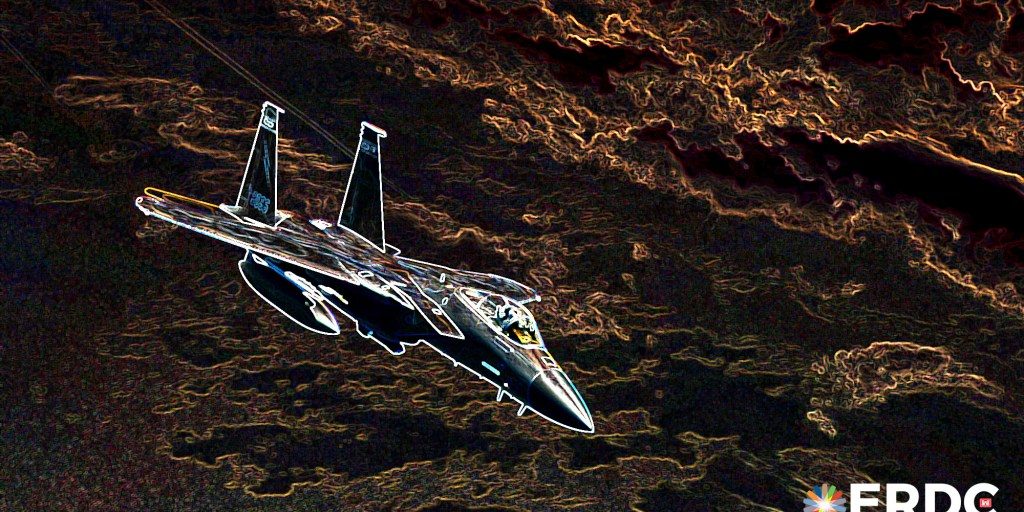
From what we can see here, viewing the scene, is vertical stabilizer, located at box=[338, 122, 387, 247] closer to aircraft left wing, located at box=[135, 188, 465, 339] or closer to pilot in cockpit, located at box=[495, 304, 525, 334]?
aircraft left wing, located at box=[135, 188, 465, 339]

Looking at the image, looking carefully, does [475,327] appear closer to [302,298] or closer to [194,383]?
[302,298]

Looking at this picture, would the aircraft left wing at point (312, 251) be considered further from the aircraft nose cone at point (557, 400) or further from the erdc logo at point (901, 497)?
the erdc logo at point (901, 497)

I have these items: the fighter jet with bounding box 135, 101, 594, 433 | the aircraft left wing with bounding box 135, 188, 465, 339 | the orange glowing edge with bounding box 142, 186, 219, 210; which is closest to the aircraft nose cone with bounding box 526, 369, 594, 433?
the fighter jet with bounding box 135, 101, 594, 433

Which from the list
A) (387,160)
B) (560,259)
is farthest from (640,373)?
(387,160)

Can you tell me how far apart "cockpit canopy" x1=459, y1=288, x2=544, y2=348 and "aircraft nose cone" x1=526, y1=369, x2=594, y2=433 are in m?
0.28

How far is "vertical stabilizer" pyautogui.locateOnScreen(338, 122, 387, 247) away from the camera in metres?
9.27

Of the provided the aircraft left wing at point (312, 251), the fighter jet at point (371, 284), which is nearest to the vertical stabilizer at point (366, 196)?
the fighter jet at point (371, 284)

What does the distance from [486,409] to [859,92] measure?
164 inches

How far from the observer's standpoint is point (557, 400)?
29.3 feet

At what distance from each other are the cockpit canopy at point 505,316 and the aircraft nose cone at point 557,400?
276mm

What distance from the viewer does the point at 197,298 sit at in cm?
1003

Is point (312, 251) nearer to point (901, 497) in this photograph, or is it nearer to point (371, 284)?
point (371, 284)

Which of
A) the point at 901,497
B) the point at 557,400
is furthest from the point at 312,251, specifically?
the point at 901,497

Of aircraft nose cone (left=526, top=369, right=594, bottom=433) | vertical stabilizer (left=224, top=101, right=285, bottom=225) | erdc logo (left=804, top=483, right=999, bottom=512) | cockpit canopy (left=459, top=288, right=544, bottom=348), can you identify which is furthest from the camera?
erdc logo (left=804, top=483, right=999, bottom=512)
